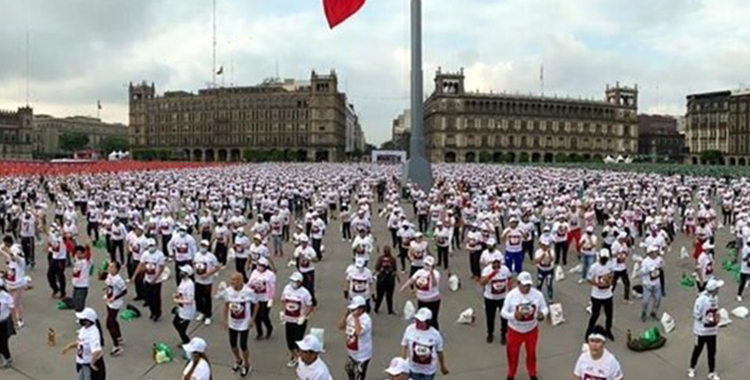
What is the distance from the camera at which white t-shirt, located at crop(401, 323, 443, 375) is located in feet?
24.5

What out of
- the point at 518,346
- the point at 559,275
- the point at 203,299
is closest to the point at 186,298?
the point at 203,299

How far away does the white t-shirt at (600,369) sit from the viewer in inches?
260

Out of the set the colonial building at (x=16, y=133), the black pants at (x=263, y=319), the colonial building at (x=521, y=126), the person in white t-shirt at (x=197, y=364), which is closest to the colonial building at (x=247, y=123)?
the colonial building at (x=521, y=126)

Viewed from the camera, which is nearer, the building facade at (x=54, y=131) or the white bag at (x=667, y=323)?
the white bag at (x=667, y=323)

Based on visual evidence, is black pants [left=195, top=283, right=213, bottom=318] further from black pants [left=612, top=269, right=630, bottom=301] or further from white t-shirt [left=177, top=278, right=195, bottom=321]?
black pants [left=612, top=269, right=630, bottom=301]

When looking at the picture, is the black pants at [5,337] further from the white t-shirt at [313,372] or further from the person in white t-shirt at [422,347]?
the person in white t-shirt at [422,347]

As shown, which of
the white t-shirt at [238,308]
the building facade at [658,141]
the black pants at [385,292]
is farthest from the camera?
the building facade at [658,141]

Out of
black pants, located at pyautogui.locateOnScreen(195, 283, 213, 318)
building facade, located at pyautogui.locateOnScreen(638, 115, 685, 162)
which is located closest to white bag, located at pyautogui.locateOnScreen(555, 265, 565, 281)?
black pants, located at pyautogui.locateOnScreen(195, 283, 213, 318)

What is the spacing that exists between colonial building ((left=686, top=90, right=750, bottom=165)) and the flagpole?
90.1 metres

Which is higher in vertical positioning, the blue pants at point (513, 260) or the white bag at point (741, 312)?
the blue pants at point (513, 260)

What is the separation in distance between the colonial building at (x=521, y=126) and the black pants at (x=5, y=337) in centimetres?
11867

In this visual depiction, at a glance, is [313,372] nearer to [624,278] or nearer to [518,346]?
[518,346]

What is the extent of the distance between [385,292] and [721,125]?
128 m

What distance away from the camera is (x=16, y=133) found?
147000 millimetres
